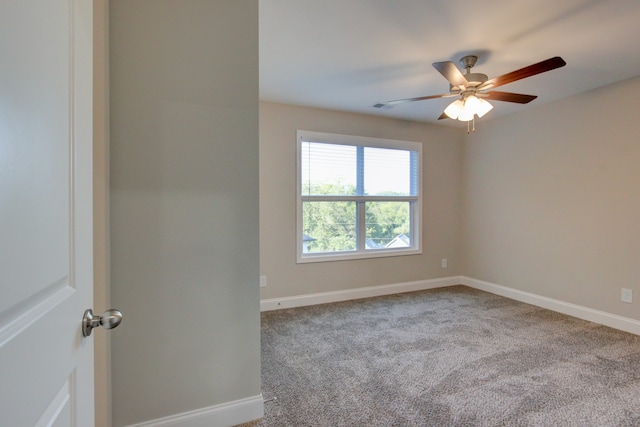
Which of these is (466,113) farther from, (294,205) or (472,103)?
(294,205)

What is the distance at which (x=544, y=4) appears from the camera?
189 centimetres

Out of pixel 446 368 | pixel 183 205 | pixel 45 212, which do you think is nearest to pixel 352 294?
pixel 446 368

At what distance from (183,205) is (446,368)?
2184 mm

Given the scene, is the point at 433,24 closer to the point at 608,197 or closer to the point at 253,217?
the point at 253,217

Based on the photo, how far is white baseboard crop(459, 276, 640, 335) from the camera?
3062mm

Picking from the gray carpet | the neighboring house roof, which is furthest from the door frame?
the neighboring house roof

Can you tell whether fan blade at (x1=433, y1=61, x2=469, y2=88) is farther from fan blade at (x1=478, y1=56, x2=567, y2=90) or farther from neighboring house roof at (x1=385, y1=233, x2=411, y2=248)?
neighboring house roof at (x1=385, y1=233, x2=411, y2=248)

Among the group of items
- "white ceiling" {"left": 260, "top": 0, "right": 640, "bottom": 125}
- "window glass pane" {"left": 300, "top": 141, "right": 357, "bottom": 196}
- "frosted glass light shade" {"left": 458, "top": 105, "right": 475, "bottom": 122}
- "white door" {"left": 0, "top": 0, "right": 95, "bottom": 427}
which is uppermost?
"white ceiling" {"left": 260, "top": 0, "right": 640, "bottom": 125}

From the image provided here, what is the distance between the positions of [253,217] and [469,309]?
3.08m

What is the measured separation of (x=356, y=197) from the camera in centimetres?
417

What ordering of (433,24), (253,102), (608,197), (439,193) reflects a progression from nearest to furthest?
(253,102) → (433,24) → (608,197) → (439,193)

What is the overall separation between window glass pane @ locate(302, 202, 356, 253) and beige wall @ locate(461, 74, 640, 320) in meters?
1.95

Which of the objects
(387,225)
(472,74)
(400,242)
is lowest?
(400,242)

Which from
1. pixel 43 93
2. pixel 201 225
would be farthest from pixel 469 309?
pixel 43 93
